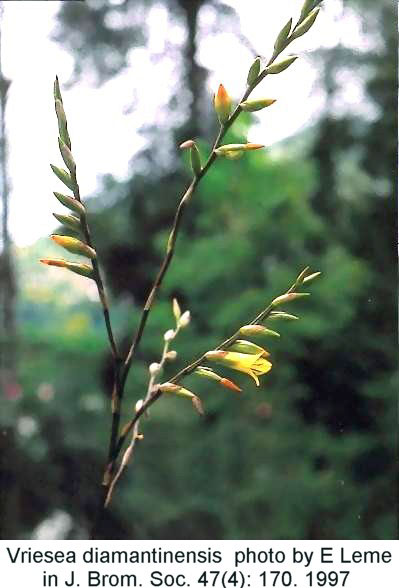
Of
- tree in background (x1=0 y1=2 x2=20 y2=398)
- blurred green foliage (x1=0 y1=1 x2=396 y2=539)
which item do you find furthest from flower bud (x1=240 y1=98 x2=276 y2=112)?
tree in background (x1=0 y1=2 x2=20 y2=398)

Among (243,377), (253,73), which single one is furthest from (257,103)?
(243,377)

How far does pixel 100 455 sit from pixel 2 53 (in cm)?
89

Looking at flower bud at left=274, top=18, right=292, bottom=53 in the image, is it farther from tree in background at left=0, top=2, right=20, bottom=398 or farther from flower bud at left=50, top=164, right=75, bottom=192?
tree in background at left=0, top=2, right=20, bottom=398

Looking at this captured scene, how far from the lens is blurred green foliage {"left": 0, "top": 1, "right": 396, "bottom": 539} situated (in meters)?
1.56

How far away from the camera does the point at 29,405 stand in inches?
67.3

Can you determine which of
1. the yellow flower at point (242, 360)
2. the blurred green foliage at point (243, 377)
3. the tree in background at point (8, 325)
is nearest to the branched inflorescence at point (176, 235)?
the yellow flower at point (242, 360)

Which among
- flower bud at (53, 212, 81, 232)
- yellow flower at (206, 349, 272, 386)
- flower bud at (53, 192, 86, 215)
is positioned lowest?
yellow flower at (206, 349, 272, 386)

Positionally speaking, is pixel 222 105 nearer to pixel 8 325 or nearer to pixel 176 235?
pixel 176 235

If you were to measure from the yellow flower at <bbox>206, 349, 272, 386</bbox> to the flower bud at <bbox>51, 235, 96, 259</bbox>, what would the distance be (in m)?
0.05

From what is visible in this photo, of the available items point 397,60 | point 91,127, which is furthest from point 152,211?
point 397,60
